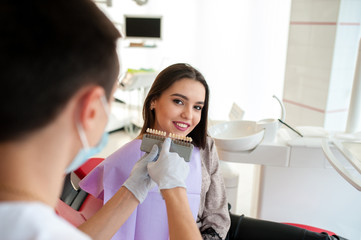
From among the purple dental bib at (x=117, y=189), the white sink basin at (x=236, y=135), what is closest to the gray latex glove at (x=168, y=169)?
the purple dental bib at (x=117, y=189)

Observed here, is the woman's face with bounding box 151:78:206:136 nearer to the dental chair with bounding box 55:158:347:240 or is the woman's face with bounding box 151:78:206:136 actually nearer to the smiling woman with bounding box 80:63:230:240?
the smiling woman with bounding box 80:63:230:240

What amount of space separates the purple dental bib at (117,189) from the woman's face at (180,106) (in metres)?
0.19

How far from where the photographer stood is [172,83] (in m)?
1.47

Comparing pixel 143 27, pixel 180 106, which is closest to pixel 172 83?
pixel 180 106

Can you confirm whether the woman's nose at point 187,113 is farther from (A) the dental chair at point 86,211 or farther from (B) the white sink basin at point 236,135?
(B) the white sink basin at point 236,135

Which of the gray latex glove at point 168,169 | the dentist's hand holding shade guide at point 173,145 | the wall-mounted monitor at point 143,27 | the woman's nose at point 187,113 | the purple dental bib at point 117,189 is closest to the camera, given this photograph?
the gray latex glove at point 168,169

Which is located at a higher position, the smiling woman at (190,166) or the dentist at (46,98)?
the dentist at (46,98)

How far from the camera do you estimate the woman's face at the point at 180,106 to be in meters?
1.45

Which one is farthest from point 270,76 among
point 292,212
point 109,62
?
point 109,62

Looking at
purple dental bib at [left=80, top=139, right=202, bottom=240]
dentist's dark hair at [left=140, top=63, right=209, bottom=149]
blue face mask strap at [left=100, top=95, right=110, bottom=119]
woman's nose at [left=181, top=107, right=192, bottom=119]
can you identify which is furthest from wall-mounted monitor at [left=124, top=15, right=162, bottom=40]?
blue face mask strap at [left=100, top=95, right=110, bottom=119]

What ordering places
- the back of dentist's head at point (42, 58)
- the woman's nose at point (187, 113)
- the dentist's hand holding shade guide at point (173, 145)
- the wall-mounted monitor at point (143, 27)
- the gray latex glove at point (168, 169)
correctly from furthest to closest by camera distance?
the wall-mounted monitor at point (143, 27) < the woman's nose at point (187, 113) < the dentist's hand holding shade guide at point (173, 145) < the gray latex glove at point (168, 169) < the back of dentist's head at point (42, 58)

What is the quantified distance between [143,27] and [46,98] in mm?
4286

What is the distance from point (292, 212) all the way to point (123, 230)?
1.31m

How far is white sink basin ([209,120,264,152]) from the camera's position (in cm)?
195
